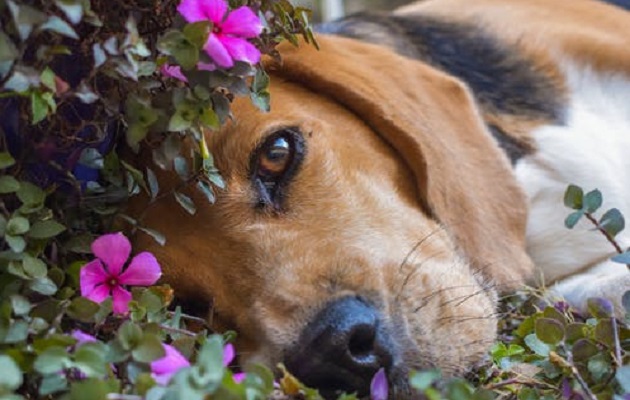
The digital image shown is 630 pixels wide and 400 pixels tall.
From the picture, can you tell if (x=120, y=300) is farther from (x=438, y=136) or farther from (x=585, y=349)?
(x=438, y=136)

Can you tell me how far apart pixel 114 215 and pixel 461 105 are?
116 centimetres

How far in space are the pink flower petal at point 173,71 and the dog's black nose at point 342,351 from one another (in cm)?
49

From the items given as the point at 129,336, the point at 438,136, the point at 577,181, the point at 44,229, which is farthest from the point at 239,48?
the point at 577,181

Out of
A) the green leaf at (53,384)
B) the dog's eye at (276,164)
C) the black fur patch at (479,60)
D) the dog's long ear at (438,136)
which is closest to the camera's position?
the green leaf at (53,384)

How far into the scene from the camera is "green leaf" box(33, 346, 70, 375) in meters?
1.43

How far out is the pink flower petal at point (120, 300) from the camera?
5.94ft

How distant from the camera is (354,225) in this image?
7.44ft

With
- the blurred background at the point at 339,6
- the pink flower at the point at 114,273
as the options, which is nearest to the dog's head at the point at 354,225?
the pink flower at the point at 114,273

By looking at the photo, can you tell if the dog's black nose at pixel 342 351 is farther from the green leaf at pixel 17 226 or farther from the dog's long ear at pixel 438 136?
the dog's long ear at pixel 438 136

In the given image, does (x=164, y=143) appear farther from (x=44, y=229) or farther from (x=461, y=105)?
(x=461, y=105)

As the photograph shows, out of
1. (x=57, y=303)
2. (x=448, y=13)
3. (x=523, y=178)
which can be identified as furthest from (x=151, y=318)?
(x=448, y=13)

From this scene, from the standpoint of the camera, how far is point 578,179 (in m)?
3.07

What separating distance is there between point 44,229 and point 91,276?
0.13m

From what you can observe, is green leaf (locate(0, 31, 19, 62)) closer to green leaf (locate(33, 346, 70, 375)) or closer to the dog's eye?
green leaf (locate(33, 346, 70, 375))
